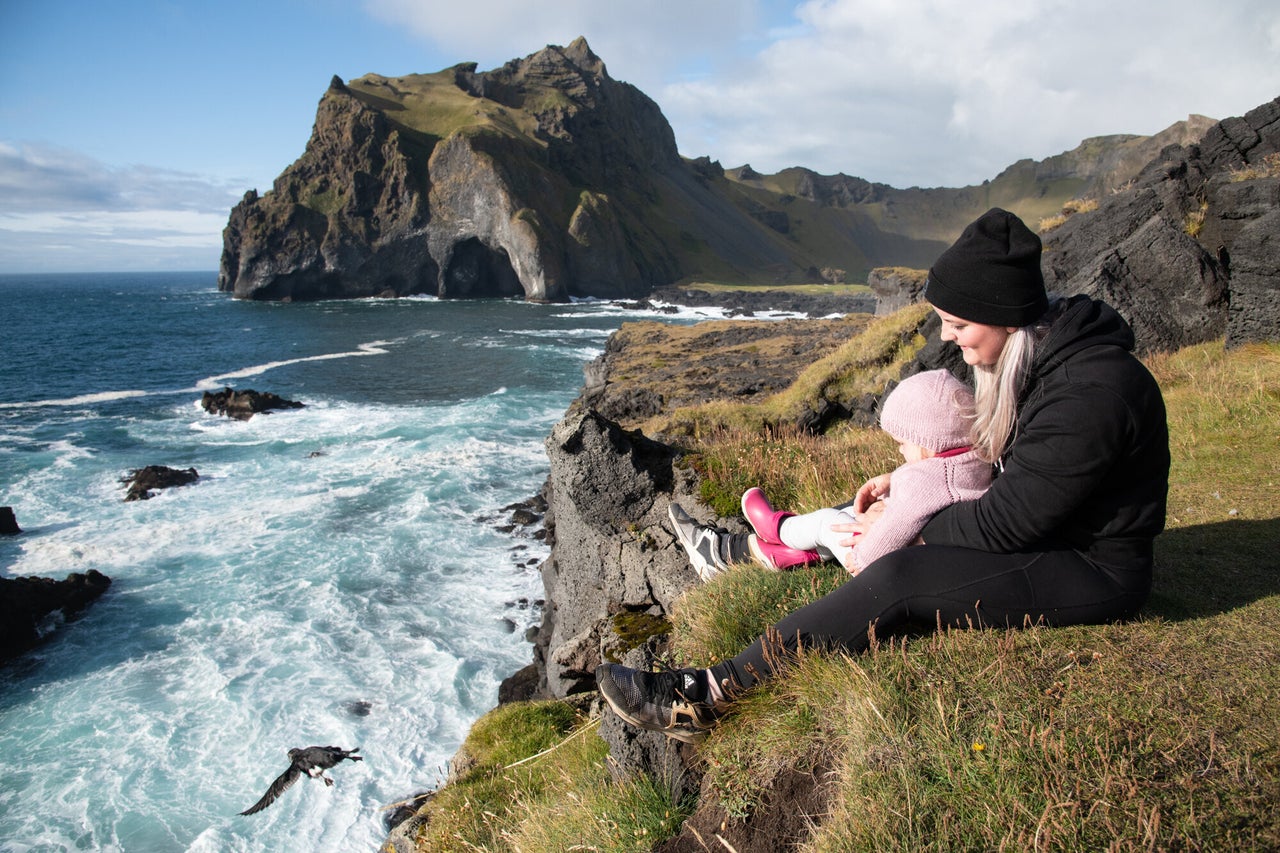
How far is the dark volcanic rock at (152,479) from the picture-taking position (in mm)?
24250

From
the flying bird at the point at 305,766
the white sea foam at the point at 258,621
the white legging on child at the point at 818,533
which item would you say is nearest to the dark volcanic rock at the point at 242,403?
the white sea foam at the point at 258,621

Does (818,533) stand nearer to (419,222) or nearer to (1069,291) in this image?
(1069,291)

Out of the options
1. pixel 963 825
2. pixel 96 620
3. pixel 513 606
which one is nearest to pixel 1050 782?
pixel 963 825

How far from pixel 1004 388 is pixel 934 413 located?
38 cm

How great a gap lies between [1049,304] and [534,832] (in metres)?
4.11

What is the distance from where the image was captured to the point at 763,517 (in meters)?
5.24

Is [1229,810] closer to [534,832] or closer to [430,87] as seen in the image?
[534,832]

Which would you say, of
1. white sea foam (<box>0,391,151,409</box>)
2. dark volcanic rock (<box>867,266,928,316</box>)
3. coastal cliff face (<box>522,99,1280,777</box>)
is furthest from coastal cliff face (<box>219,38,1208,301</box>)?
coastal cliff face (<box>522,99,1280,777</box>)

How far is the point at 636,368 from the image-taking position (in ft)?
117

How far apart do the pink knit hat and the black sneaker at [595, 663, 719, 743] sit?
1.73 metres

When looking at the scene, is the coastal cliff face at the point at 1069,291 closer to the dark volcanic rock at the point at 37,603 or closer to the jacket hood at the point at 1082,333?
the jacket hood at the point at 1082,333

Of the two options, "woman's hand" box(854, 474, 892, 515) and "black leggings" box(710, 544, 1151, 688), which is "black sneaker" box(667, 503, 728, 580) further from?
"black leggings" box(710, 544, 1151, 688)

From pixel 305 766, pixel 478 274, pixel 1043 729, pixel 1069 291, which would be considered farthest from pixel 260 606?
pixel 478 274

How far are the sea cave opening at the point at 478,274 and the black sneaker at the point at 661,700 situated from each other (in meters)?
108
